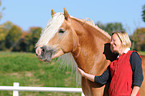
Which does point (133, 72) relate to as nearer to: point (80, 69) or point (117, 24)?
point (80, 69)

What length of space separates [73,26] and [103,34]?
1.52 feet

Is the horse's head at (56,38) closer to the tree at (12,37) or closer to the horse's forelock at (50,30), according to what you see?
the horse's forelock at (50,30)

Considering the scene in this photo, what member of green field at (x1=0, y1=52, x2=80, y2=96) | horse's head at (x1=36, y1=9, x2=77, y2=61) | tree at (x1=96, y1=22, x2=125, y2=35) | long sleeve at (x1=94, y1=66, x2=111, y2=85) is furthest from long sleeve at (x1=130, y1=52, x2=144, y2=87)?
green field at (x1=0, y1=52, x2=80, y2=96)

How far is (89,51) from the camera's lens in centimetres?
257

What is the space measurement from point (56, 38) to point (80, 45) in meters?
0.37

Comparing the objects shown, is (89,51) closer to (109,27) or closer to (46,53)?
(46,53)

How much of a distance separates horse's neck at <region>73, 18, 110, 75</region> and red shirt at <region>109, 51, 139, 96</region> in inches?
16.1

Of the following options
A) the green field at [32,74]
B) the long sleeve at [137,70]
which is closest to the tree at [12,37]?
the green field at [32,74]

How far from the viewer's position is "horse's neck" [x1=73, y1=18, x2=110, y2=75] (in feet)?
8.29

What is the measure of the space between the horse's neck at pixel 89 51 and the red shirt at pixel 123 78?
1.34 feet

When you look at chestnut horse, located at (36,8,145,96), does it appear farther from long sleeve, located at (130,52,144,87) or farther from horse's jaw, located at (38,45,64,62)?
long sleeve, located at (130,52,144,87)

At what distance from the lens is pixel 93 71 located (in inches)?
98.5

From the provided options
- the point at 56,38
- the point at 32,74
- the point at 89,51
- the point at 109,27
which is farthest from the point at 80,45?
the point at 32,74

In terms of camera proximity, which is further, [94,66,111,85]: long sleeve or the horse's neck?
the horse's neck
